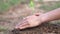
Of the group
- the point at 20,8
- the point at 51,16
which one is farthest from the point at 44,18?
the point at 20,8

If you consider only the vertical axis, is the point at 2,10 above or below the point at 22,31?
above

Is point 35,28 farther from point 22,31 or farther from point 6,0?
point 6,0

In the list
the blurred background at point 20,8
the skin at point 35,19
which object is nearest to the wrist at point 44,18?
the skin at point 35,19

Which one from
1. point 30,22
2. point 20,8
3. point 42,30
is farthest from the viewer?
point 20,8

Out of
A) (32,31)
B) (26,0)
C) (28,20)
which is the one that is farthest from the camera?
(26,0)

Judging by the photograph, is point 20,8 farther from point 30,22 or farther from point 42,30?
point 30,22

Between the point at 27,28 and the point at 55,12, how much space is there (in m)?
0.24

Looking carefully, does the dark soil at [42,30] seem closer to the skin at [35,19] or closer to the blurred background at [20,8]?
the skin at [35,19]

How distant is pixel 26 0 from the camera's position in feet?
10.8

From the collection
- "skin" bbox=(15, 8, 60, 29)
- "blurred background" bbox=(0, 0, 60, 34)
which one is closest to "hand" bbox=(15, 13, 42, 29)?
"skin" bbox=(15, 8, 60, 29)

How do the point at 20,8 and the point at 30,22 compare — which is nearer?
the point at 30,22

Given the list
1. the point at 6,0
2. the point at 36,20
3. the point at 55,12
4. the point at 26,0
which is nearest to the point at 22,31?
the point at 36,20

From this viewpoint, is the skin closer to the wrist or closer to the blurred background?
the wrist

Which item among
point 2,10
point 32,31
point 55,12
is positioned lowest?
point 32,31
